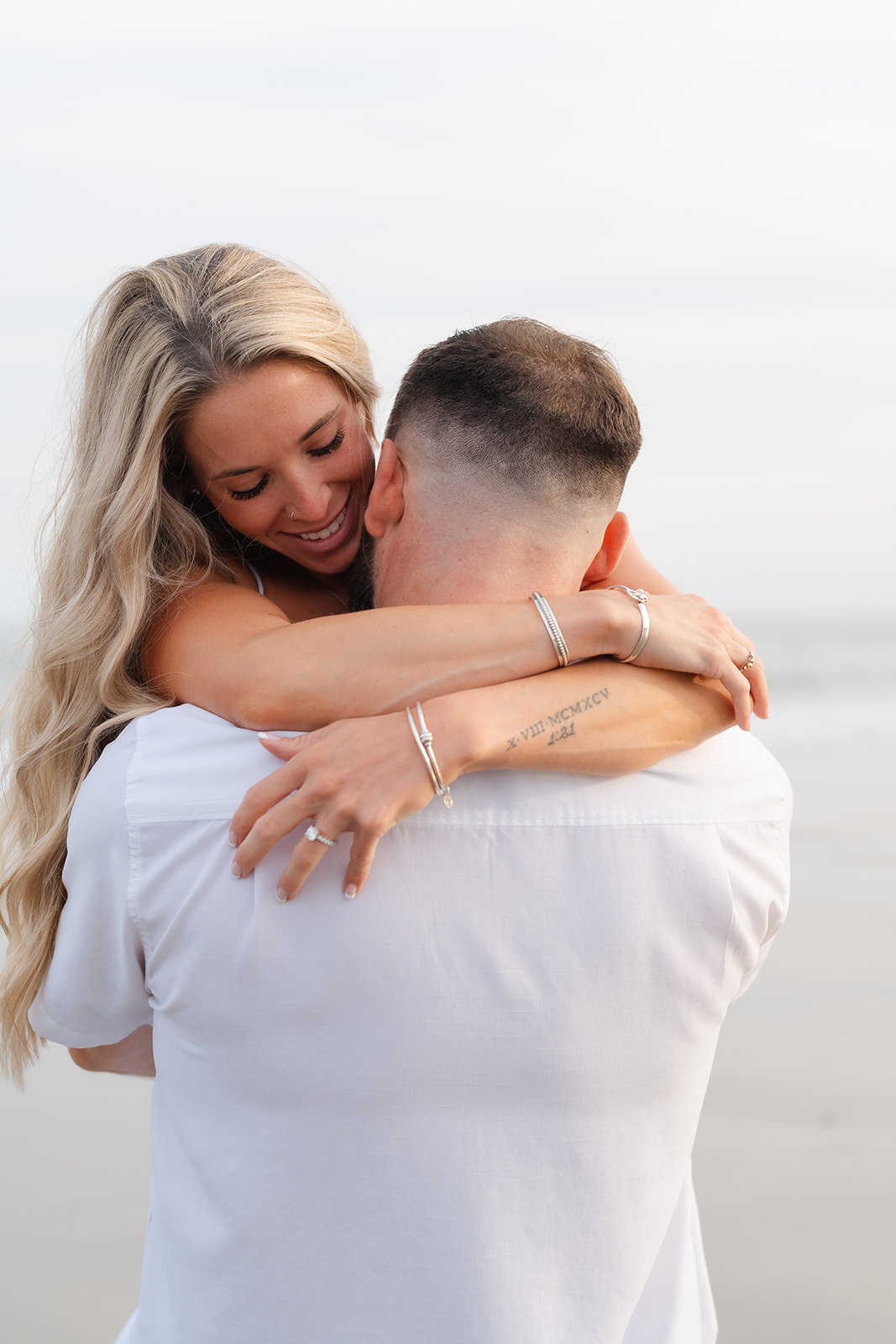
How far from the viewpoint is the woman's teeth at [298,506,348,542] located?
7.43 ft

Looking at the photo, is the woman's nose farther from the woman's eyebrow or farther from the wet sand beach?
the wet sand beach

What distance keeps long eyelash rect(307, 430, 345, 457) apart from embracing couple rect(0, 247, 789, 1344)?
0.50 meters

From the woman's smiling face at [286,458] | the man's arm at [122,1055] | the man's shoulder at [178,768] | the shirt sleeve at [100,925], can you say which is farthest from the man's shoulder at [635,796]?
the woman's smiling face at [286,458]

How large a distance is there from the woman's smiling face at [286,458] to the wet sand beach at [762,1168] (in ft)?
8.69

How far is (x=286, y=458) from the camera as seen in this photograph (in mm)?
2105

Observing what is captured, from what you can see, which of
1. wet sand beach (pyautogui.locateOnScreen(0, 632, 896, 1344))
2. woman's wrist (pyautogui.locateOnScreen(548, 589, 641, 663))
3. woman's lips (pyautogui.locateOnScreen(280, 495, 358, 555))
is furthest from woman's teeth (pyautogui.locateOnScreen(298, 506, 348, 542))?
wet sand beach (pyautogui.locateOnScreen(0, 632, 896, 1344))

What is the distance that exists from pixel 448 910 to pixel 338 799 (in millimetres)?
209

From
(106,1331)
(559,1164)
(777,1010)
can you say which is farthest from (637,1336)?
(777,1010)

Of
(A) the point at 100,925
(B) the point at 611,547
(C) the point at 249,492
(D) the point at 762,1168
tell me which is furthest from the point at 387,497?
(D) the point at 762,1168

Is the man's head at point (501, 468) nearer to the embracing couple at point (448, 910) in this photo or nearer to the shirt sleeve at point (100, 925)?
the embracing couple at point (448, 910)

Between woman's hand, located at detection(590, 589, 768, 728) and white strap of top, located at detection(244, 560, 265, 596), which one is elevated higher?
woman's hand, located at detection(590, 589, 768, 728)

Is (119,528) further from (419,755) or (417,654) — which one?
(419,755)

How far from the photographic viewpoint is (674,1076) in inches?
59.1

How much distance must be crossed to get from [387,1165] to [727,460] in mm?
18378
